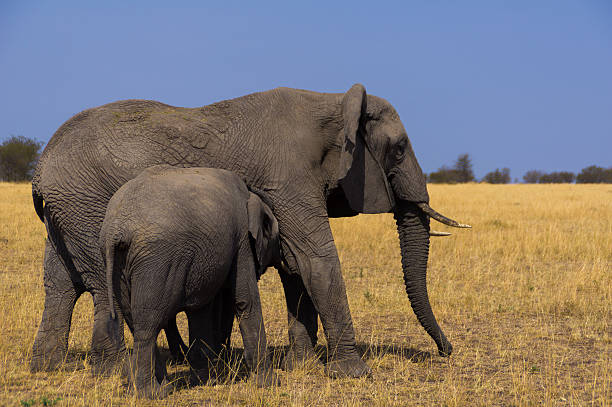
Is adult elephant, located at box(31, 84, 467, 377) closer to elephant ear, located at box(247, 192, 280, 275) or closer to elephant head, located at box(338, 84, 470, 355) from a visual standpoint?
elephant head, located at box(338, 84, 470, 355)

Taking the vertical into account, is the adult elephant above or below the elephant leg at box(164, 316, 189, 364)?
above

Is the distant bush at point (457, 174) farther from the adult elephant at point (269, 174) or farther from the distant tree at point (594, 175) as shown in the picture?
the adult elephant at point (269, 174)

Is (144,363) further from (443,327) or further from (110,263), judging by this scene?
(443,327)

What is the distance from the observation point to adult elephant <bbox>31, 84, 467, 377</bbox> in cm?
686

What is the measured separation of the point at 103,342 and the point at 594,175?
98.1 metres

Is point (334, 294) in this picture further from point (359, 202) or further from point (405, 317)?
point (405, 317)

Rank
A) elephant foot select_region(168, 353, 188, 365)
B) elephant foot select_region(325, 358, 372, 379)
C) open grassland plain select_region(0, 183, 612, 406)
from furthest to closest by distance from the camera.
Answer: elephant foot select_region(168, 353, 188, 365) → elephant foot select_region(325, 358, 372, 379) → open grassland plain select_region(0, 183, 612, 406)

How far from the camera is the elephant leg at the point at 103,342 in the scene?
268 inches

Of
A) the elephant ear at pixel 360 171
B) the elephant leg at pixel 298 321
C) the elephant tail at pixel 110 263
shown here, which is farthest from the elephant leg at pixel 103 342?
the elephant ear at pixel 360 171

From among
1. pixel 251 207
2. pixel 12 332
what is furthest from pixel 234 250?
pixel 12 332

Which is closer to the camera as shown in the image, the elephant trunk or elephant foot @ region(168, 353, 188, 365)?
the elephant trunk

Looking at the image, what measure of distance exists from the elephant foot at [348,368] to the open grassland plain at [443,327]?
0.44 ft

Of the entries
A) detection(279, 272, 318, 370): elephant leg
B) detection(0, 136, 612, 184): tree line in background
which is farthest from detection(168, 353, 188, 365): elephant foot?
detection(0, 136, 612, 184): tree line in background

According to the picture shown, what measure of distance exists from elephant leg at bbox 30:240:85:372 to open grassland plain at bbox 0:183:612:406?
0.98 ft
